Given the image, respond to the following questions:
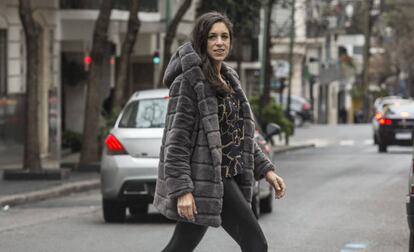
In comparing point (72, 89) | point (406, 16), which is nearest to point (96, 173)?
point (72, 89)

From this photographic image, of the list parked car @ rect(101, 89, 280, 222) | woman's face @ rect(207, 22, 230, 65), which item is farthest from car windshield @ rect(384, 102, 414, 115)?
woman's face @ rect(207, 22, 230, 65)

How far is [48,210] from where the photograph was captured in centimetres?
1620

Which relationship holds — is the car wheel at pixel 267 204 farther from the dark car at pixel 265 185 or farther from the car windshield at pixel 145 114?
the car windshield at pixel 145 114

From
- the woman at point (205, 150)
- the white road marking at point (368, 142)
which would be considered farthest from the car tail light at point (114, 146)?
the white road marking at point (368, 142)

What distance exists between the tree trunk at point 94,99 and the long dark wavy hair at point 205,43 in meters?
16.2

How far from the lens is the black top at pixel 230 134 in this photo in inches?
259

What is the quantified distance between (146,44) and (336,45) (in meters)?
58.8

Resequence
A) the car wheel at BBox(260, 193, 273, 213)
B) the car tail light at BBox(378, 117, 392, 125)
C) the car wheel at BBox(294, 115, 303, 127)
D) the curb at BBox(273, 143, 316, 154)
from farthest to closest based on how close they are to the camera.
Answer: the car wheel at BBox(294, 115, 303, 127)
the curb at BBox(273, 143, 316, 154)
the car tail light at BBox(378, 117, 392, 125)
the car wheel at BBox(260, 193, 273, 213)

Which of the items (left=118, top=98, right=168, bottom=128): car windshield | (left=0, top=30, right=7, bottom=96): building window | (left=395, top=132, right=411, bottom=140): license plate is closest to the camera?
(left=118, top=98, right=168, bottom=128): car windshield

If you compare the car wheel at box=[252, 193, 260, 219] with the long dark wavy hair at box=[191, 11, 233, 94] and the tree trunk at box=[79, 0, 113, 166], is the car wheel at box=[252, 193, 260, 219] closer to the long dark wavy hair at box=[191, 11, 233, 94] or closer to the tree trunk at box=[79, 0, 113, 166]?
the long dark wavy hair at box=[191, 11, 233, 94]

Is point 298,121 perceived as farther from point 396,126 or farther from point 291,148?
point 396,126

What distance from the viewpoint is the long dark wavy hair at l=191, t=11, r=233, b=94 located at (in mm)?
6520

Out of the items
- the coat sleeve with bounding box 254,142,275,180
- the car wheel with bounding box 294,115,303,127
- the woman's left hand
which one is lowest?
the car wheel with bounding box 294,115,303,127

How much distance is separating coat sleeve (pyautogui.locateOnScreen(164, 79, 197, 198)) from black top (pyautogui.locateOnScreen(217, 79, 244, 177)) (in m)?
0.19
